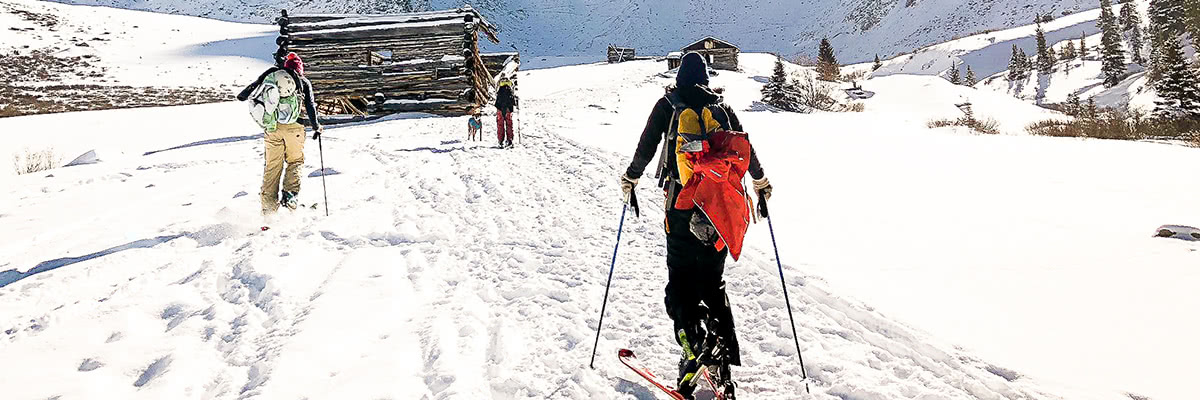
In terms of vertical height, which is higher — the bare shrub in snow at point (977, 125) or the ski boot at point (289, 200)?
the bare shrub in snow at point (977, 125)

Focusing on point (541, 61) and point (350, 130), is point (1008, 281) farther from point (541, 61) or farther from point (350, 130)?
point (541, 61)

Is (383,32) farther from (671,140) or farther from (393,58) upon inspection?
(671,140)

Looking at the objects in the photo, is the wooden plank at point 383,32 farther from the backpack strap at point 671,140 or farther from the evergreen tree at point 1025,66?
the evergreen tree at point 1025,66

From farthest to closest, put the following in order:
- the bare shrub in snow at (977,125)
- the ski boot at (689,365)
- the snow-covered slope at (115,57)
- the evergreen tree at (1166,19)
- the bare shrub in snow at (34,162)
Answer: the evergreen tree at (1166,19) < the snow-covered slope at (115,57) < the bare shrub in snow at (977,125) < the bare shrub in snow at (34,162) < the ski boot at (689,365)

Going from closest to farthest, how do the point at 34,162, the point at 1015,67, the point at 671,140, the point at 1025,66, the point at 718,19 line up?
the point at 671,140
the point at 34,162
the point at 1025,66
the point at 1015,67
the point at 718,19

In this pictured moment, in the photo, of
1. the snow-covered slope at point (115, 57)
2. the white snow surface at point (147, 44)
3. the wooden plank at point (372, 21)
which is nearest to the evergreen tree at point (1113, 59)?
the wooden plank at point (372, 21)

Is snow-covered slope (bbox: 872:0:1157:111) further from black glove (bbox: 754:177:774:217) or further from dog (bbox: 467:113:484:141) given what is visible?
black glove (bbox: 754:177:774:217)

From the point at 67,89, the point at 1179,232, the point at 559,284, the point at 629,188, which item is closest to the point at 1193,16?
the point at 1179,232

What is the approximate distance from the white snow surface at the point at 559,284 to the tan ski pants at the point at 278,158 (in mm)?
299

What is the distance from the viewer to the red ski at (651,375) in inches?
A: 113

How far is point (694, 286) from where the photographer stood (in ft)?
9.46

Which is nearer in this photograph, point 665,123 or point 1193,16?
point 665,123

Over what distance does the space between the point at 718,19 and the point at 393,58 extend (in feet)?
185

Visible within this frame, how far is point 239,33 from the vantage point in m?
45.3
